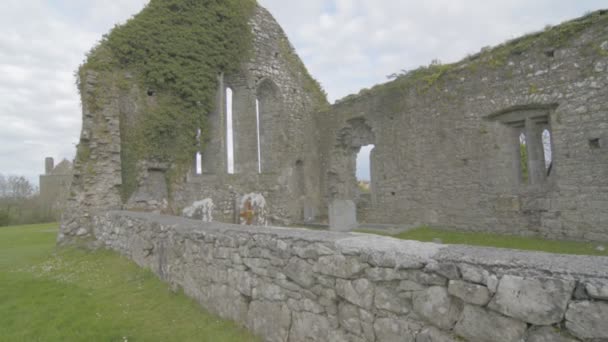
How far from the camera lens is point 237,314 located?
12.7 ft

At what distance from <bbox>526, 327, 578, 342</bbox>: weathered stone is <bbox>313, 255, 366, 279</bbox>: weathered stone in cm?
108

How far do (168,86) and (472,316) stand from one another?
1244 centimetres

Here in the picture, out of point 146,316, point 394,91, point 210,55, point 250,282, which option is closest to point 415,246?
point 250,282

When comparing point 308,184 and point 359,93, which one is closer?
point 359,93

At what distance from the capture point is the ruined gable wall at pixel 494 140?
797 centimetres

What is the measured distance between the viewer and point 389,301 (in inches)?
93.1

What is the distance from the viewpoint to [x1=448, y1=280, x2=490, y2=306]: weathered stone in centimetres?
188

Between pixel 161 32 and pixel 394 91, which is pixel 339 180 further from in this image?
pixel 161 32

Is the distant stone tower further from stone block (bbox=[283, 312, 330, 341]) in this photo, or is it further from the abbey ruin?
stone block (bbox=[283, 312, 330, 341])

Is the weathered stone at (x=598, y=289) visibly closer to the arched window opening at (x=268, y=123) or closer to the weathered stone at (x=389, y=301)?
the weathered stone at (x=389, y=301)

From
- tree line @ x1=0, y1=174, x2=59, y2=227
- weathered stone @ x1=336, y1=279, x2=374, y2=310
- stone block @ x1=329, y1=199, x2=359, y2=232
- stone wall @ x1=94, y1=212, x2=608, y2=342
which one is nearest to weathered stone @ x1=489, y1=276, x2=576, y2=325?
stone wall @ x1=94, y1=212, x2=608, y2=342

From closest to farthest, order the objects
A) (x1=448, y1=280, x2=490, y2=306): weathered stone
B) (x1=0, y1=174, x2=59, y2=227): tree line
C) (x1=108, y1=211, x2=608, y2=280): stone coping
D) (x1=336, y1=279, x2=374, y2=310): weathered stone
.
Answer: (x1=108, y1=211, x2=608, y2=280): stone coping < (x1=448, y1=280, x2=490, y2=306): weathered stone < (x1=336, y1=279, x2=374, y2=310): weathered stone < (x1=0, y1=174, x2=59, y2=227): tree line

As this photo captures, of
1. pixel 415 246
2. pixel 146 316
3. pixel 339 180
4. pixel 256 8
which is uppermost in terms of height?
pixel 256 8

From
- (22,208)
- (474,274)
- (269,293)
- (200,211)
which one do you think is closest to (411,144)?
(200,211)
